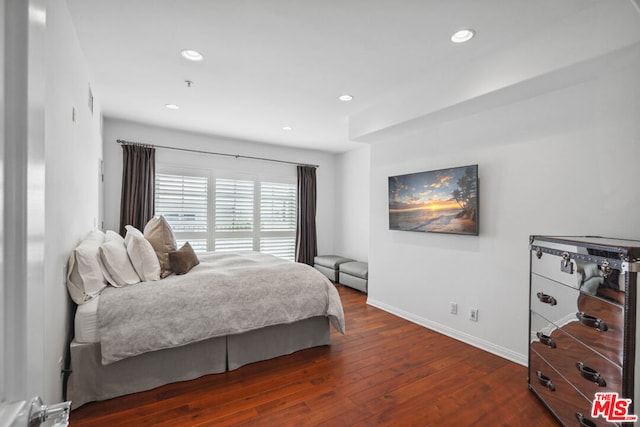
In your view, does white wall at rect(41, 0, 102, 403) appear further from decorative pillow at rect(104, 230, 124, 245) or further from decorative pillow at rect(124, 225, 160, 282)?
decorative pillow at rect(124, 225, 160, 282)

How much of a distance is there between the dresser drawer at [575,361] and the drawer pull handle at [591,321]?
0.47 feet

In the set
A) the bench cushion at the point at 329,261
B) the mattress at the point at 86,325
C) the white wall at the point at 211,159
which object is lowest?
the bench cushion at the point at 329,261

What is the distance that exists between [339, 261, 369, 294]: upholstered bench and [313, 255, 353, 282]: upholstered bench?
0.57 ft

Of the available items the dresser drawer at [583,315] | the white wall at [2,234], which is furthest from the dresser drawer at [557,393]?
the white wall at [2,234]

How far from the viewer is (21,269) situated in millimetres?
508

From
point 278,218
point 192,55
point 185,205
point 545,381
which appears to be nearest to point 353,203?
point 278,218

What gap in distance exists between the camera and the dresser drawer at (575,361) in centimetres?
164

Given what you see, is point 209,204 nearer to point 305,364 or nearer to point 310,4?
point 305,364

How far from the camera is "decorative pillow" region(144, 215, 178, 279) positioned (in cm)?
281

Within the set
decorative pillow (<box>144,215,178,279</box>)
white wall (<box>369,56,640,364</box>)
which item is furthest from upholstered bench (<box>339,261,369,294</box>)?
decorative pillow (<box>144,215,178,279</box>)

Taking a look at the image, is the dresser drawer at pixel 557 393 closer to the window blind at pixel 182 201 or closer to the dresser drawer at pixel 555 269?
the dresser drawer at pixel 555 269

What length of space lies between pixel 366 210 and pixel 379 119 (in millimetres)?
2473

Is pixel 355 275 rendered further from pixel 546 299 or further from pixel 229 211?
pixel 546 299

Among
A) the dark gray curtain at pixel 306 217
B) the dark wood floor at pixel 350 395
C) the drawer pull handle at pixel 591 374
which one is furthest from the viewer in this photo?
the dark gray curtain at pixel 306 217
